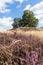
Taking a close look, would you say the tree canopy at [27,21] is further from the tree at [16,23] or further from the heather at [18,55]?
the heather at [18,55]

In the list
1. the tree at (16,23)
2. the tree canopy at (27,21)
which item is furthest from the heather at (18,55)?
the tree at (16,23)

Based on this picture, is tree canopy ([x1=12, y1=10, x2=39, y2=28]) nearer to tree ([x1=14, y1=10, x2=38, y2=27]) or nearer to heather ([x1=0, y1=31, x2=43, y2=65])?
tree ([x1=14, y1=10, x2=38, y2=27])

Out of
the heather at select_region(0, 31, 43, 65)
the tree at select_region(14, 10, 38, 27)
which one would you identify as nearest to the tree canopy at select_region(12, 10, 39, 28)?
the tree at select_region(14, 10, 38, 27)

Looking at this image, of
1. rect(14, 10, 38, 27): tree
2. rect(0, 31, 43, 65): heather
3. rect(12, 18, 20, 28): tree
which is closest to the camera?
rect(0, 31, 43, 65): heather

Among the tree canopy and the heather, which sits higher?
the heather

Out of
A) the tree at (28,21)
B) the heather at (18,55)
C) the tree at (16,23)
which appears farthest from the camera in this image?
the tree at (16,23)

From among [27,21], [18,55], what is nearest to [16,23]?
[27,21]

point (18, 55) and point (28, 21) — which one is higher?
point (18, 55)

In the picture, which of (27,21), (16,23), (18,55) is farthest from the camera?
(16,23)

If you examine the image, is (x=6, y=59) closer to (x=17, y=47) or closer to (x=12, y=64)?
(x=12, y=64)

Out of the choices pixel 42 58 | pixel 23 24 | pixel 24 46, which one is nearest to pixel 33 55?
pixel 42 58

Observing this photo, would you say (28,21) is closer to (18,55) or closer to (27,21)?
(27,21)

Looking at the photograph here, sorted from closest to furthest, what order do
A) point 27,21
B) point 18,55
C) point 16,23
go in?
1. point 18,55
2. point 27,21
3. point 16,23

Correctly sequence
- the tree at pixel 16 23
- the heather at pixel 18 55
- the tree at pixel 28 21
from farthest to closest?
the tree at pixel 16 23 → the tree at pixel 28 21 → the heather at pixel 18 55
